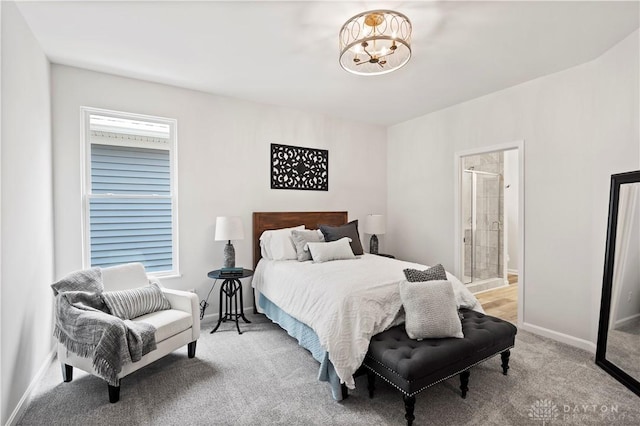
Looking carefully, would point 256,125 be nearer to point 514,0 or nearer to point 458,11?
point 458,11

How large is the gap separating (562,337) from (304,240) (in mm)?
2832

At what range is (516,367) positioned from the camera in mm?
2713

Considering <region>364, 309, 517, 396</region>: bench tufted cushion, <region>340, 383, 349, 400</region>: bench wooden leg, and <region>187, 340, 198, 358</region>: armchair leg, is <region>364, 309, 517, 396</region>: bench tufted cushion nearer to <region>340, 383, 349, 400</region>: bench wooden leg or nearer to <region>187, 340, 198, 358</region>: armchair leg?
<region>340, 383, 349, 400</region>: bench wooden leg

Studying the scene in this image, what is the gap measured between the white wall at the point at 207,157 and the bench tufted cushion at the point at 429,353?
93.2 inches

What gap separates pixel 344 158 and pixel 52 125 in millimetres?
3492

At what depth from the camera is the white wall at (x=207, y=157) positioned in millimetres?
3143

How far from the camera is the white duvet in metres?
2.24

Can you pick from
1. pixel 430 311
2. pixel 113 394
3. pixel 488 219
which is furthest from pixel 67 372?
pixel 488 219

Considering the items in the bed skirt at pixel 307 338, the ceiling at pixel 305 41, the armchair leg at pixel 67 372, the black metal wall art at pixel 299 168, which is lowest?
the armchair leg at pixel 67 372

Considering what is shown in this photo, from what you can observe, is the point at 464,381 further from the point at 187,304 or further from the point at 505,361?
the point at 187,304

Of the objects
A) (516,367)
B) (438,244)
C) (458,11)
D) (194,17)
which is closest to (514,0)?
(458,11)

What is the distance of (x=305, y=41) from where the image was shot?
2674 mm

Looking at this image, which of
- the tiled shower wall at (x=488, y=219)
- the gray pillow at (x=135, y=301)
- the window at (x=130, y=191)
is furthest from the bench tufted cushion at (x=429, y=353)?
the tiled shower wall at (x=488, y=219)

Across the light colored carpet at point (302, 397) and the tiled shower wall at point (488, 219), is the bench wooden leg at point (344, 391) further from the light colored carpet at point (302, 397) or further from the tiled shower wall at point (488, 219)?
the tiled shower wall at point (488, 219)
